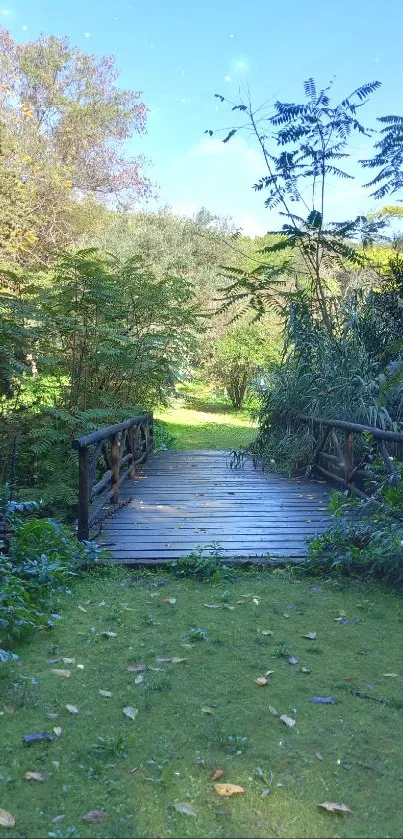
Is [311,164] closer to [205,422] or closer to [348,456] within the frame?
[348,456]

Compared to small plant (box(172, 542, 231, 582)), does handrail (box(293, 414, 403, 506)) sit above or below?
above

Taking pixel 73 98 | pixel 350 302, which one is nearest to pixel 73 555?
pixel 350 302

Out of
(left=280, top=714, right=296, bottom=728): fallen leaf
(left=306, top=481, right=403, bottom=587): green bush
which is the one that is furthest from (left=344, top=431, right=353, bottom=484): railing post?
(left=280, top=714, right=296, bottom=728): fallen leaf

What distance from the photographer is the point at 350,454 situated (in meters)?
6.49

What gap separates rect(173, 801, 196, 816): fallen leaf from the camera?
1.99m

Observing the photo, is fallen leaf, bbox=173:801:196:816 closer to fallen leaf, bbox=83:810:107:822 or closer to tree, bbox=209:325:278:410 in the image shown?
fallen leaf, bbox=83:810:107:822

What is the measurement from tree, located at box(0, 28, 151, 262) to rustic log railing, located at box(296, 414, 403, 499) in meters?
9.97

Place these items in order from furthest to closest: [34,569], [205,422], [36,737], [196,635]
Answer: [205,422] < [34,569] < [196,635] < [36,737]

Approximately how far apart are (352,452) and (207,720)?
4335 mm

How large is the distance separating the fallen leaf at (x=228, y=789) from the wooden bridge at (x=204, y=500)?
2.66m

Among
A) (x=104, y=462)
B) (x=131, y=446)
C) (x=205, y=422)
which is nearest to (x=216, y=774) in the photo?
(x=104, y=462)

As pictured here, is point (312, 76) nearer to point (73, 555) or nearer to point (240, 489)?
point (240, 489)

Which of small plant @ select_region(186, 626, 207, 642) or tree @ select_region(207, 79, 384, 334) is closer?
small plant @ select_region(186, 626, 207, 642)

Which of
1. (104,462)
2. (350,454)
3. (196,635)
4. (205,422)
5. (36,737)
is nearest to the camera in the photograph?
(36,737)
